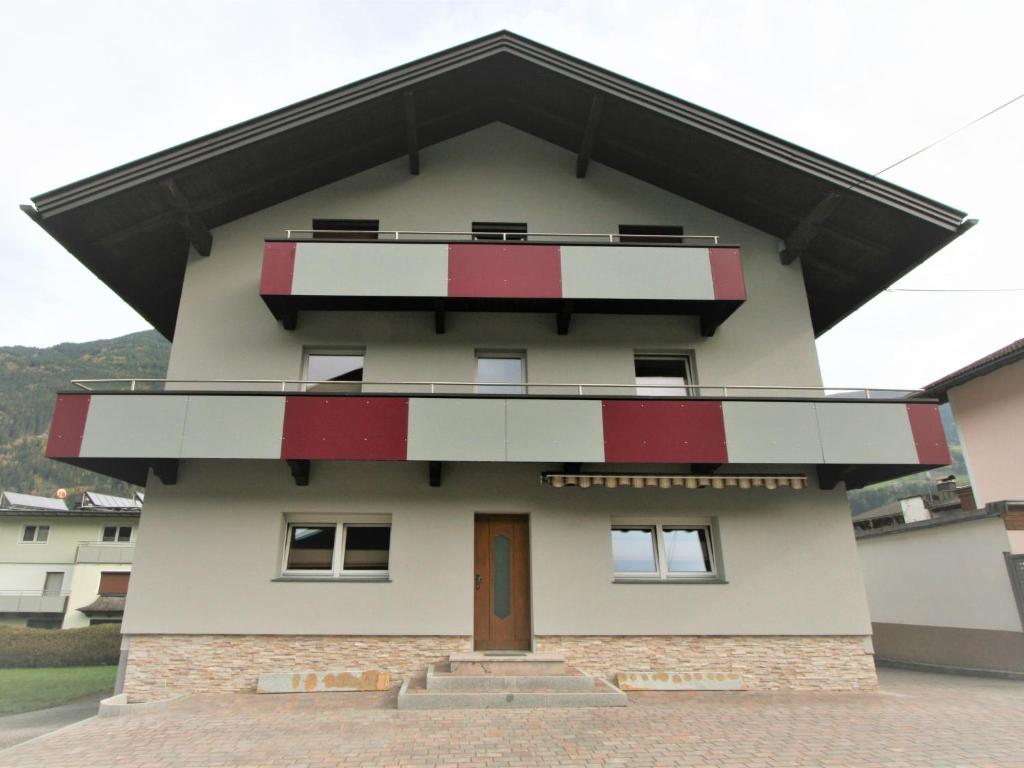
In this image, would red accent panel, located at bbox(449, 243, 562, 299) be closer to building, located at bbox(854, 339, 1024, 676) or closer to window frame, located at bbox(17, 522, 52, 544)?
building, located at bbox(854, 339, 1024, 676)

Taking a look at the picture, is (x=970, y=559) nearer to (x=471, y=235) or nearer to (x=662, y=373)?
(x=662, y=373)

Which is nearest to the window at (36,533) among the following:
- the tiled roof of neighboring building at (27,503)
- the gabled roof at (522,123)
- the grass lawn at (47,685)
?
the tiled roof of neighboring building at (27,503)

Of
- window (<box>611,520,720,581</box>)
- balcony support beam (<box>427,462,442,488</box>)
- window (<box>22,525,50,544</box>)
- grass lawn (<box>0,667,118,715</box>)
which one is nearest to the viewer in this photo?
balcony support beam (<box>427,462,442,488</box>)

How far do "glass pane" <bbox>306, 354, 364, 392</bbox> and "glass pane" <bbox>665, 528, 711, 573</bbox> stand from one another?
6563 millimetres

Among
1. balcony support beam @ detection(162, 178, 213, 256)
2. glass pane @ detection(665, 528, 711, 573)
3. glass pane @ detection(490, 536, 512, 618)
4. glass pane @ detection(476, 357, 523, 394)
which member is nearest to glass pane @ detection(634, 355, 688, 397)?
glass pane @ detection(476, 357, 523, 394)

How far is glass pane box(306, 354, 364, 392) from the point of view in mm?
11156

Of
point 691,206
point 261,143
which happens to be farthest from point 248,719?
point 691,206

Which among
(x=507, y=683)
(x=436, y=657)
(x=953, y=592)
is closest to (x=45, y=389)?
(x=436, y=657)

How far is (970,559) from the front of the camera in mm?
12336

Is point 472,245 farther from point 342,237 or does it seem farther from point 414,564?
point 414,564

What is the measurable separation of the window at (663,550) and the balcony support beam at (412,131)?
8.51 m

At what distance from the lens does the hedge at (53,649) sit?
22.1 meters

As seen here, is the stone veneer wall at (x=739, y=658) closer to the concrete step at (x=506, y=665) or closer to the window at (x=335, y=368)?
the concrete step at (x=506, y=665)

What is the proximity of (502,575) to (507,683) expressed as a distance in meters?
2.30
